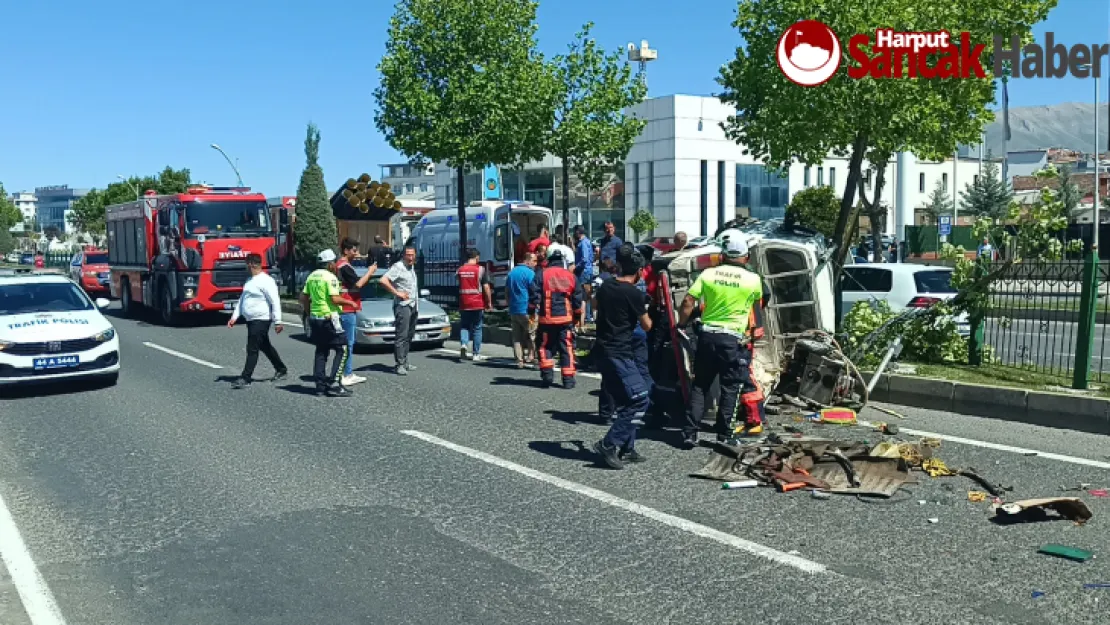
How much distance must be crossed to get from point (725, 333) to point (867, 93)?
33.7 feet

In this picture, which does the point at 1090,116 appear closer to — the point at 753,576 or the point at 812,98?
the point at 812,98

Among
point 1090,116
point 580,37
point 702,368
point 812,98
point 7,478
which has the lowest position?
point 7,478

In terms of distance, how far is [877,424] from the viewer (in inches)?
387

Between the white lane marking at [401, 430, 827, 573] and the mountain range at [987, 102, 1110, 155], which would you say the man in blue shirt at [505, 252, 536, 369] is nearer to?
the white lane marking at [401, 430, 827, 573]

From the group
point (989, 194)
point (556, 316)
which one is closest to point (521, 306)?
point (556, 316)

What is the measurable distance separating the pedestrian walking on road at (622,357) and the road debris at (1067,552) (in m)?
3.14

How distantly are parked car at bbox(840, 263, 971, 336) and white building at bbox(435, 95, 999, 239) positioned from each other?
39.1m

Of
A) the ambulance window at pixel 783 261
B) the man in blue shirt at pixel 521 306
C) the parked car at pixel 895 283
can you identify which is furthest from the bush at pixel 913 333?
the man in blue shirt at pixel 521 306

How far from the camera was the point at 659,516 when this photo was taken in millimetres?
6668

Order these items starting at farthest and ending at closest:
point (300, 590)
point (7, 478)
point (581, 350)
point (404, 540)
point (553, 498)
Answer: point (581, 350)
point (7, 478)
point (553, 498)
point (404, 540)
point (300, 590)

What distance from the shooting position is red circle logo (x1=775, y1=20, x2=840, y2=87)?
17.5 m

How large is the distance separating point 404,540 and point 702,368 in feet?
10.9

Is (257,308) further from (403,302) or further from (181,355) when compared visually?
(181,355)

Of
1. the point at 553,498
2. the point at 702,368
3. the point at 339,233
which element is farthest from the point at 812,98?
the point at 339,233
